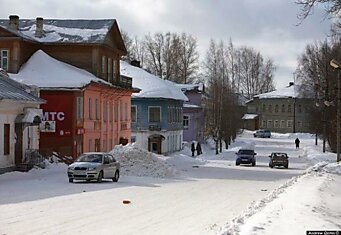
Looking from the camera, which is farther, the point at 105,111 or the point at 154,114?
the point at 154,114

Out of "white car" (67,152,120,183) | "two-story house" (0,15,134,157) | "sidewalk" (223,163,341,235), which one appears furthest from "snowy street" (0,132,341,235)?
"two-story house" (0,15,134,157)

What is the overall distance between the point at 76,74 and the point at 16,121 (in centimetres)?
1155

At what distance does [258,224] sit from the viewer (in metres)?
14.1

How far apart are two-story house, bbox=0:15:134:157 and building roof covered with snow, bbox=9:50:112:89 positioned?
0.58ft

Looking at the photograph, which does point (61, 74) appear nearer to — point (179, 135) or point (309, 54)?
point (179, 135)

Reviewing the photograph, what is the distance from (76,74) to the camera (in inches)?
1959

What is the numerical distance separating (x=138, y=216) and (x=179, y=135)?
6330cm

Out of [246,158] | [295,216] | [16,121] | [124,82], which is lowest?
[295,216]

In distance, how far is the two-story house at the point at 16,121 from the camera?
3719 cm

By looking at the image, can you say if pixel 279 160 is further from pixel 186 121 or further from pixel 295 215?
pixel 295 215

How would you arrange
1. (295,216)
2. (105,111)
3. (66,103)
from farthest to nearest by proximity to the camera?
(105,111), (66,103), (295,216)

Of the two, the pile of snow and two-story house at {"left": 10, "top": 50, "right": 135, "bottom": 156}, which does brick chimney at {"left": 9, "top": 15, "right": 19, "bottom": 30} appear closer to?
two-story house at {"left": 10, "top": 50, "right": 135, "bottom": 156}

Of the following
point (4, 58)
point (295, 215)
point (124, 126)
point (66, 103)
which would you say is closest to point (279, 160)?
point (124, 126)

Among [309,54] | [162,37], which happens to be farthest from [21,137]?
[162,37]
